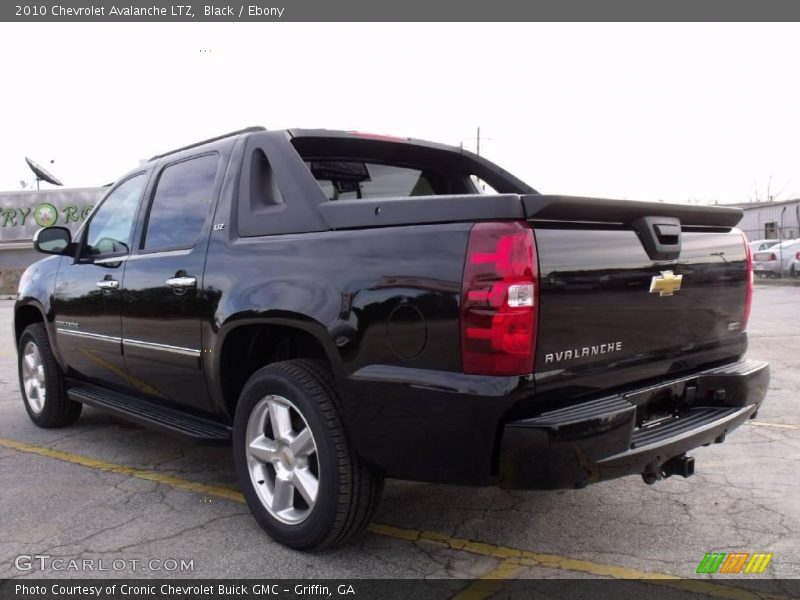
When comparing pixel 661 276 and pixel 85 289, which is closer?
pixel 661 276

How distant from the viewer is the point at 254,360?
3439 mm

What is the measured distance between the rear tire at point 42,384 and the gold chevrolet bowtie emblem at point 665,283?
4.24m

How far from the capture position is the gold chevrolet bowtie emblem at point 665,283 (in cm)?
278

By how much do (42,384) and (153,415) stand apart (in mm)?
1903

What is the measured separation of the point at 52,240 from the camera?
4.72 m

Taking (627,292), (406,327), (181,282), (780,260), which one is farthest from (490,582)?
(780,260)

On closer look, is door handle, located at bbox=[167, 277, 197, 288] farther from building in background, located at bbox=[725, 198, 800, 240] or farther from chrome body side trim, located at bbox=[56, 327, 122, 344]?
building in background, located at bbox=[725, 198, 800, 240]

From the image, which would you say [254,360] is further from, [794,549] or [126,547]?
[794,549]

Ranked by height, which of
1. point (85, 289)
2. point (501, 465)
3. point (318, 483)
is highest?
point (85, 289)

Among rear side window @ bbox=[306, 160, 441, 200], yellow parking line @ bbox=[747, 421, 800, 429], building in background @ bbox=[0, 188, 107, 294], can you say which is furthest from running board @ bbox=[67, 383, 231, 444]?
building in background @ bbox=[0, 188, 107, 294]

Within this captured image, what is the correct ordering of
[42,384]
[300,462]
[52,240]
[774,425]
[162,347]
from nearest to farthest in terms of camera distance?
1. [300,462]
2. [162,347]
3. [52,240]
4. [774,425]
5. [42,384]

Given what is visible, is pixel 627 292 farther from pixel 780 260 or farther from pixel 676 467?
pixel 780 260

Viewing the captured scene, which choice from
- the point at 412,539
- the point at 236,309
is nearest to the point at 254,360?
the point at 236,309

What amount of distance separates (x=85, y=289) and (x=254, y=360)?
1750 mm
